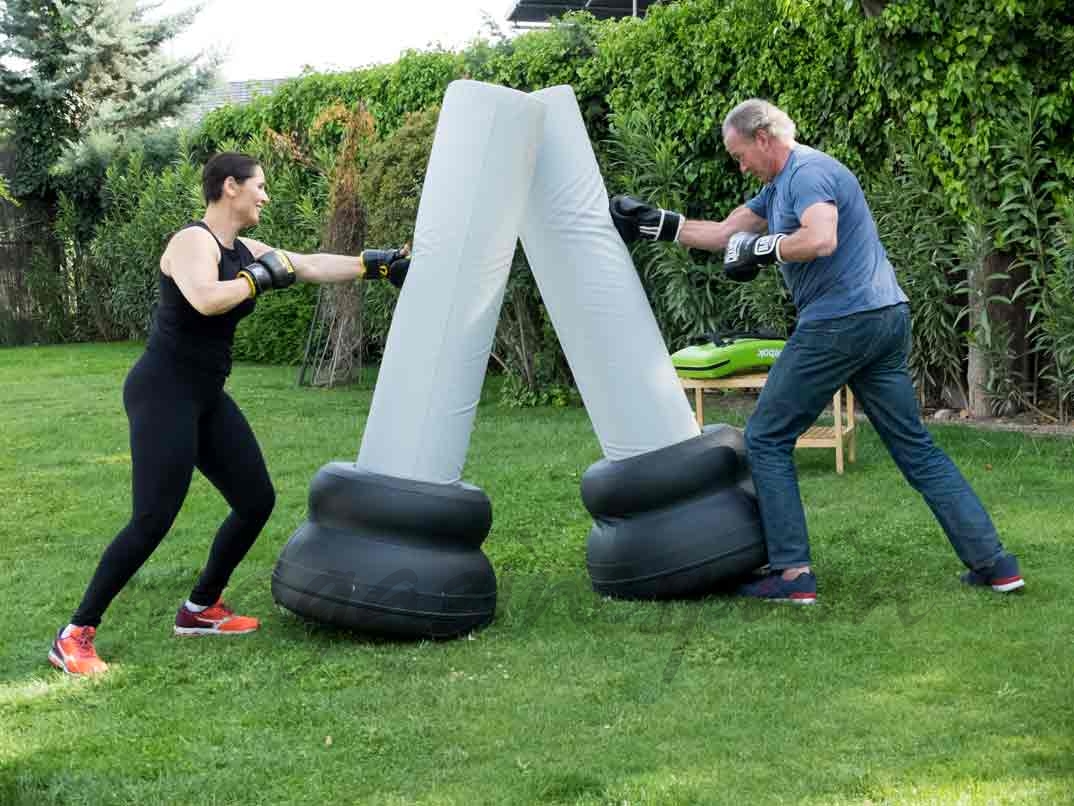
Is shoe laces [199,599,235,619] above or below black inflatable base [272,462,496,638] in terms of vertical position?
below

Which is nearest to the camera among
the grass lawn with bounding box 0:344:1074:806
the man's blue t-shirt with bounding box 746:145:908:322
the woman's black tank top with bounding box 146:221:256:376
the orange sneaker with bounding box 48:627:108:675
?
the grass lawn with bounding box 0:344:1074:806

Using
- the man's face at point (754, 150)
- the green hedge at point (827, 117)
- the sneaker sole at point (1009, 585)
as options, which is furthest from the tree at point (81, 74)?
the sneaker sole at point (1009, 585)

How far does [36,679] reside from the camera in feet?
14.8

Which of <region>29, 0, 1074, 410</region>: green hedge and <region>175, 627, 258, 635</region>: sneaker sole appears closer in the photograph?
<region>175, 627, 258, 635</region>: sneaker sole

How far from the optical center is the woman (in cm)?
458

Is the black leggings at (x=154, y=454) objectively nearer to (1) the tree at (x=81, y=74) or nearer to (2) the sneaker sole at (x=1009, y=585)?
(2) the sneaker sole at (x=1009, y=585)

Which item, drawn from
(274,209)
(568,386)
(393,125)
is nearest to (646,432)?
(568,386)

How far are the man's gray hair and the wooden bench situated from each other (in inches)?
99.5

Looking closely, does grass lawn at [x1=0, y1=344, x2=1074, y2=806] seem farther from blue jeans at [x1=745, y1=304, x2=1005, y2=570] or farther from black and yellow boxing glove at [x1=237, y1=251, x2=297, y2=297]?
black and yellow boxing glove at [x1=237, y1=251, x2=297, y2=297]

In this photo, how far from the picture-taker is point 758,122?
195 inches

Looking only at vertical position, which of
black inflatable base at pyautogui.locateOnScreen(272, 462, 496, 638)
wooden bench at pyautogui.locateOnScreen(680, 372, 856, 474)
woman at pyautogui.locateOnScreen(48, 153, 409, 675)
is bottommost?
wooden bench at pyautogui.locateOnScreen(680, 372, 856, 474)

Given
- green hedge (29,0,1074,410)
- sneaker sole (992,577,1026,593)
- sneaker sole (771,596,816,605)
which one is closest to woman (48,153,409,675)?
sneaker sole (771,596,816,605)

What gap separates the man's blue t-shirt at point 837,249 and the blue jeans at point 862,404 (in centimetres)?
6

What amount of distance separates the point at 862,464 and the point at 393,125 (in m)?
7.73
